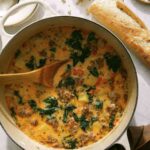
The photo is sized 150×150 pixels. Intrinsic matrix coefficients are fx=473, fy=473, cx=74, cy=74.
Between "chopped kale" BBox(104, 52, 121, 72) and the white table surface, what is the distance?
120mm

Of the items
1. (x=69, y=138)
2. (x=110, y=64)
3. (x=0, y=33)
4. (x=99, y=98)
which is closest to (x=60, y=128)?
(x=69, y=138)

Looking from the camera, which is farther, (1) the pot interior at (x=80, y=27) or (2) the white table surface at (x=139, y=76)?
(2) the white table surface at (x=139, y=76)

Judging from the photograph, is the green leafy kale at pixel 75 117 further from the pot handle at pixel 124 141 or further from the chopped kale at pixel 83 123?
the pot handle at pixel 124 141

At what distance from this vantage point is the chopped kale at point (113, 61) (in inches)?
58.3

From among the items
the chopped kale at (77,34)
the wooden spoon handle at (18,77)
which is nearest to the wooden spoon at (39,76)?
the wooden spoon handle at (18,77)

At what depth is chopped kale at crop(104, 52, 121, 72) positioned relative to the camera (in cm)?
148

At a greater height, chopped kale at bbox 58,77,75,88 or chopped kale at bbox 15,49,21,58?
chopped kale at bbox 15,49,21,58

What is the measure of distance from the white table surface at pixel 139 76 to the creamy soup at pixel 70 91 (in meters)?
0.10

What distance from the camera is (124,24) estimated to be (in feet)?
5.15

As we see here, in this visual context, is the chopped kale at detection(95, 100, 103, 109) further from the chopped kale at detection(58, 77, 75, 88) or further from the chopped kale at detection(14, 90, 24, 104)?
the chopped kale at detection(14, 90, 24, 104)

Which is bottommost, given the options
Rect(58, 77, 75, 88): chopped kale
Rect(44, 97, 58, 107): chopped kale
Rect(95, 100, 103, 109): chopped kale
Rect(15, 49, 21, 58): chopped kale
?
Rect(95, 100, 103, 109): chopped kale

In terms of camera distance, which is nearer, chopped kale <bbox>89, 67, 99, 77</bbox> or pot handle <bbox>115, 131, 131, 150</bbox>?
pot handle <bbox>115, 131, 131, 150</bbox>

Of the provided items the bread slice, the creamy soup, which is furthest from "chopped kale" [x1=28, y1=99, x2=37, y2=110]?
the bread slice

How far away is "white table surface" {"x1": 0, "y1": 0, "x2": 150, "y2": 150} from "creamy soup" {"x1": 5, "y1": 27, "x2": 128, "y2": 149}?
3.8 inches
